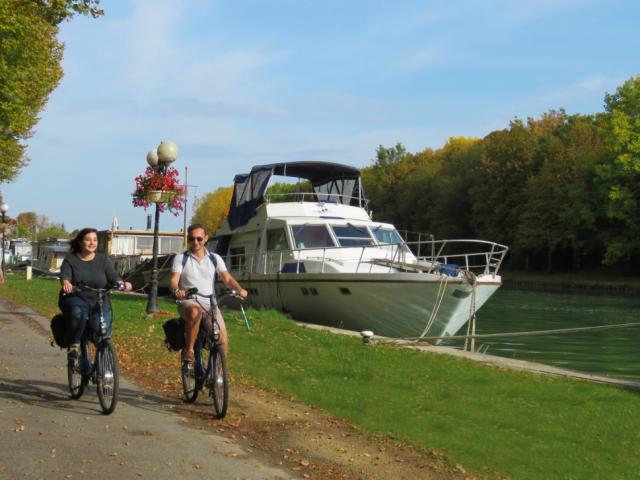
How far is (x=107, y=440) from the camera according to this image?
7055mm

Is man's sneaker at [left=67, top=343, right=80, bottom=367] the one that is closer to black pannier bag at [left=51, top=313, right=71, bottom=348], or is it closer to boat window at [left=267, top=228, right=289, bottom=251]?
black pannier bag at [left=51, top=313, right=71, bottom=348]

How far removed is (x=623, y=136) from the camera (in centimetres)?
5641

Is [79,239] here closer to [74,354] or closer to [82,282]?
[82,282]

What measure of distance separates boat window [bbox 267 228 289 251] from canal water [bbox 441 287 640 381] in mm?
5403

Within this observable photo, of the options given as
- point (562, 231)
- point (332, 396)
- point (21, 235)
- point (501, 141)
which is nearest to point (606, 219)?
point (562, 231)

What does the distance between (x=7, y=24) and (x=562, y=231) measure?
2046 inches

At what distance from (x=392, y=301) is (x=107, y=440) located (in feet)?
43.1

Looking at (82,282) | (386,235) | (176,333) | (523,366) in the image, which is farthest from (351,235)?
(82,282)

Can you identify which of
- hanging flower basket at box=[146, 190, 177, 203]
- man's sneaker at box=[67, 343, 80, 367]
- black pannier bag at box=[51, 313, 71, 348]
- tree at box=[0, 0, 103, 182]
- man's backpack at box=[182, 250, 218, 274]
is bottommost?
man's sneaker at box=[67, 343, 80, 367]

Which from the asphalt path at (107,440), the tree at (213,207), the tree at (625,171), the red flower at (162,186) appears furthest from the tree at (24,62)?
the tree at (213,207)

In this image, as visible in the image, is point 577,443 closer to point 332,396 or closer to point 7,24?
point 332,396

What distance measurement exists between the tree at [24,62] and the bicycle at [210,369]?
39.3 feet

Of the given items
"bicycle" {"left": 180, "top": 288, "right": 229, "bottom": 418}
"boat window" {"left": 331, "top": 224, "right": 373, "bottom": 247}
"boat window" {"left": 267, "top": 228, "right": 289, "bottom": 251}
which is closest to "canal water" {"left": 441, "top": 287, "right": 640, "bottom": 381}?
"boat window" {"left": 331, "top": 224, "right": 373, "bottom": 247}

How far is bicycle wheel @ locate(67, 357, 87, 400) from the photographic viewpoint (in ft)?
28.0
